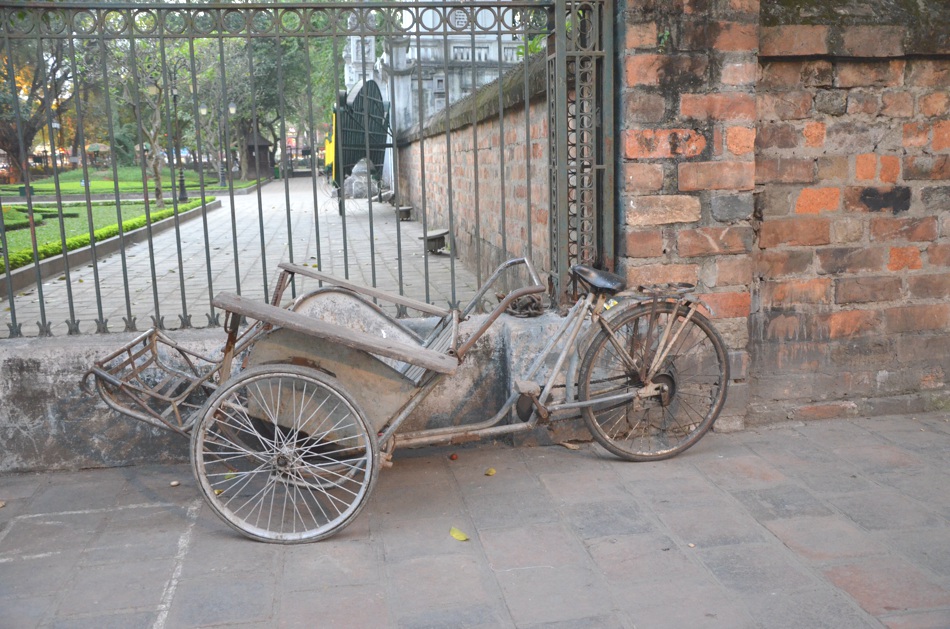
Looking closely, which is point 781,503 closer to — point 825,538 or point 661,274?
point 825,538

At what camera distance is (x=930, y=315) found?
5.11m

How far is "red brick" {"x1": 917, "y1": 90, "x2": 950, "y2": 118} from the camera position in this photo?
193 inches

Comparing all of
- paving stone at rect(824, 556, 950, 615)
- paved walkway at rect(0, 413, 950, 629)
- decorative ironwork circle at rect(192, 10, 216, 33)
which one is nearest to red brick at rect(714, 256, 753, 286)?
paved walkway at rect(0, 413, 950, 629)

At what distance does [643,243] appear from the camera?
15.1ft

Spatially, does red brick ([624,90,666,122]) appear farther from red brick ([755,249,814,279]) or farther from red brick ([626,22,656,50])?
red brick ([755,249,814,279])

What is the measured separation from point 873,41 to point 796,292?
1.42 metres

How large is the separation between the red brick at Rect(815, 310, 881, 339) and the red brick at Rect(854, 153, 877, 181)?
0.77m

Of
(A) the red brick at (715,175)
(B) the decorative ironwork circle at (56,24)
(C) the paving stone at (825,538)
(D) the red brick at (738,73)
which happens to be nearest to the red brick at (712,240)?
(A) the red brick at (715,175)

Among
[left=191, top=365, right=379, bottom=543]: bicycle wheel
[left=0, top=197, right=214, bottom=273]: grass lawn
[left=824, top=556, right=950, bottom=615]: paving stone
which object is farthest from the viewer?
[left=0, top=197, right=214, bottom=273]: grass lawn

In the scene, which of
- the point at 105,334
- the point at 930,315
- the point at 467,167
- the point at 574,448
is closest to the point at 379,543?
the point at 574,448

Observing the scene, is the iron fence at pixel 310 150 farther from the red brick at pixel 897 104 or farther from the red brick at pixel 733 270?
the red brick at pixel 897 104

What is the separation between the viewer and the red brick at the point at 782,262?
4.90m

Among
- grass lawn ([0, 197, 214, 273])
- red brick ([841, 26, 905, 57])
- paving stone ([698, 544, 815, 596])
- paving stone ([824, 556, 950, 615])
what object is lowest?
paving stone ([824, 556, 950, 615])

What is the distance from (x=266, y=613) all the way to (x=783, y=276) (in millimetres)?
3395
